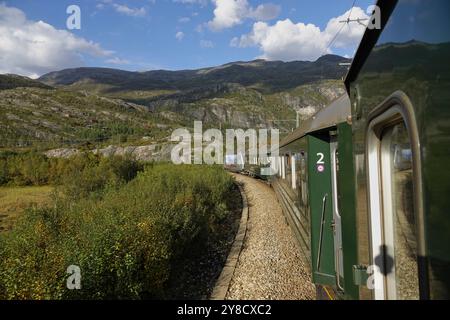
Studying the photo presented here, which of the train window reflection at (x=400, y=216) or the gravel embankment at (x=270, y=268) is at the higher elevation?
the train window reflection at (x=400, y=216)

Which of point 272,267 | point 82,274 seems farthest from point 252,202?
point 82,274

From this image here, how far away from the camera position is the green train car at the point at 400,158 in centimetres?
144

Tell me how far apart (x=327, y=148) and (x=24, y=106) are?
143 m

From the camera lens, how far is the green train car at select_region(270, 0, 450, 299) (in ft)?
4.74

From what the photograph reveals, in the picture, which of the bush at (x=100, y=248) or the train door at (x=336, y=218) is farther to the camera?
the train door at (x=336, y=218)

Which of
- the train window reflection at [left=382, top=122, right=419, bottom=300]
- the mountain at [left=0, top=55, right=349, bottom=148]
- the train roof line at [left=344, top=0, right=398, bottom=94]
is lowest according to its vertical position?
the train window reflection at [left=382, top=122, right=419, bottom=300]

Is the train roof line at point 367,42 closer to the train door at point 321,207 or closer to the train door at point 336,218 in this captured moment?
the train door at point 336,218

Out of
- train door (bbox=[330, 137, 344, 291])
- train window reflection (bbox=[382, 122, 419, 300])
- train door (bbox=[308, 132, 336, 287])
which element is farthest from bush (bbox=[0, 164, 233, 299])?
train window reflection (bbox=[382, 122, 419, 300])

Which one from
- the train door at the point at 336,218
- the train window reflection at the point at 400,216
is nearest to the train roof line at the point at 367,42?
the train window reflection at the point at 400,216

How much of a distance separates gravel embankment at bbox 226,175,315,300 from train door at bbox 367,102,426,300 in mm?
4490

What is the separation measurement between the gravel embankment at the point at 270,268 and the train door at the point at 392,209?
14.7ft

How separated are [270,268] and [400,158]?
20.7ft

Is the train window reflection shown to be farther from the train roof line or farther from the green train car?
the train roof line

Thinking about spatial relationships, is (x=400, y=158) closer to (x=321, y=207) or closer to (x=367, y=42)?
(x=367, y=42)
